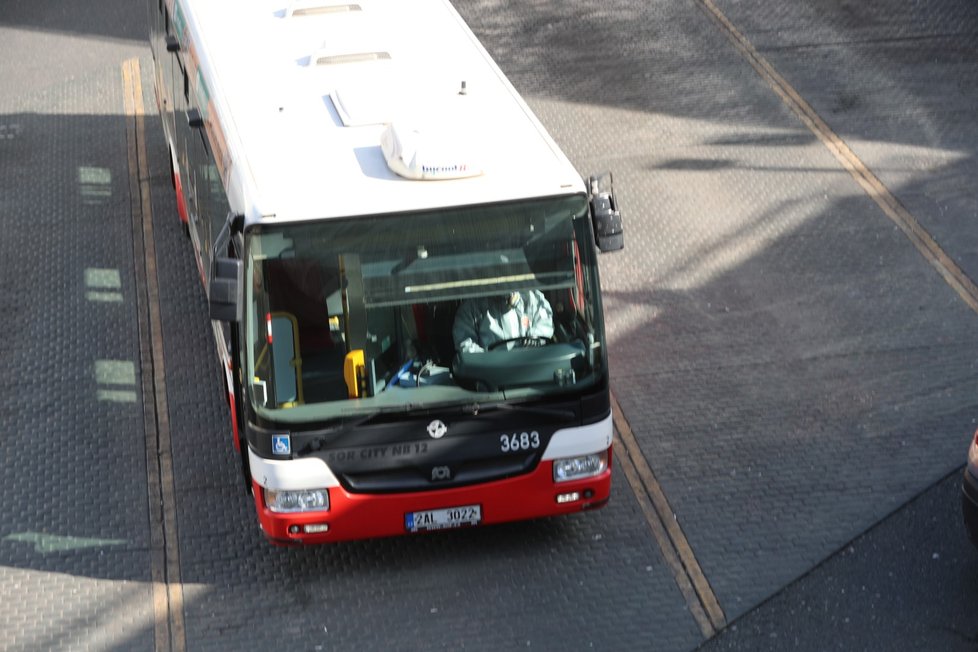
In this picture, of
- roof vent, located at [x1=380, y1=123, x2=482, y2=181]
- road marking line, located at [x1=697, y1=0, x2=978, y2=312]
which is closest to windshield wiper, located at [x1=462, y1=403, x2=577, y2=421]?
roof vent, located at [x1=380, y1=123, x2=482, y2=181]

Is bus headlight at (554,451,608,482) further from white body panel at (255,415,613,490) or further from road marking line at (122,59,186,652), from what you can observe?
road marking line at (122,59,186,652)

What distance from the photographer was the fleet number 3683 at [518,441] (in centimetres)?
879

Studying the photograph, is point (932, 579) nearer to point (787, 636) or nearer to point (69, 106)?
point (787, 636)

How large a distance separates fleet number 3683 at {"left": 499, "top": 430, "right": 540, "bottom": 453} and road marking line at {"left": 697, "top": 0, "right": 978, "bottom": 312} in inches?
210

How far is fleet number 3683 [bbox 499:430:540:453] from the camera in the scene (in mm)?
8789

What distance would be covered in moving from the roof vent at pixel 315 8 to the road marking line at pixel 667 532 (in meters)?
3.62

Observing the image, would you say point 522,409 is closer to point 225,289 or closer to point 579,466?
point 579,466

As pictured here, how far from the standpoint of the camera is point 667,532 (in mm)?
9797

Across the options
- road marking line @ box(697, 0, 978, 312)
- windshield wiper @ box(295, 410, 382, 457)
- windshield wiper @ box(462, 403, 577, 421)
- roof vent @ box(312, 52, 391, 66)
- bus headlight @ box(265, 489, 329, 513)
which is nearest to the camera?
windshield wiper @ box(295, 410, 382, 457)

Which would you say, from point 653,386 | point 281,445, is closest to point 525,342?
point 281,445

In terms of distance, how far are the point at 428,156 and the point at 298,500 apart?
2.12 m

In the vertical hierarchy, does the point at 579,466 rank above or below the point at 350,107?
below

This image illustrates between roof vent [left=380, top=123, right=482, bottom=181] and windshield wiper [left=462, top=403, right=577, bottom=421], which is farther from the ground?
roof vent [left=380, top=123, right=482, bottom=181]

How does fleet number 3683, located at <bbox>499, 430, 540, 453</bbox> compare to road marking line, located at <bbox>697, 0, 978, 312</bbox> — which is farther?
road marking line, located at <bbox>697, 0, 978, 312</bbox>
